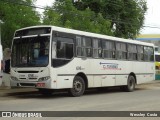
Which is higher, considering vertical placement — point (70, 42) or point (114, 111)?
point (70, 42)

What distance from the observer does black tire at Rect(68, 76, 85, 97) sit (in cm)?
1731

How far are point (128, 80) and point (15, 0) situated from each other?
9.89 meters

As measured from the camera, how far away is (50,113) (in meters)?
11.6

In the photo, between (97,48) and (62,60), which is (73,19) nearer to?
(97,48)

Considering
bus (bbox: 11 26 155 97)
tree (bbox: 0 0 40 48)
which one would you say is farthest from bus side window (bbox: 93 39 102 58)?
tree (bbox: 0 0 40 48)

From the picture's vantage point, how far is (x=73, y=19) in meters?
31.5

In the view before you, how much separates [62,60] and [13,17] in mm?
9658

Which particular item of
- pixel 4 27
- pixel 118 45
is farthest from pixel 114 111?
pixel 4 27

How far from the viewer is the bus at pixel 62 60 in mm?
16156

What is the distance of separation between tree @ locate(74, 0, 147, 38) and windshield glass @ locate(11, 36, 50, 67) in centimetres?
2257

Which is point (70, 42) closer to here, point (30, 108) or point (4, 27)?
point (30, 108)

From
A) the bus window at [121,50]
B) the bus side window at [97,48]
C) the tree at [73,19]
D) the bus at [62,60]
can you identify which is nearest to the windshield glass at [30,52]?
the bus at [62,60]

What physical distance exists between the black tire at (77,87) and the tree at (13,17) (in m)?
8.37

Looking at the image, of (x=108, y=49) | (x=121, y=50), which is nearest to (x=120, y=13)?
(x=121, y=50)
